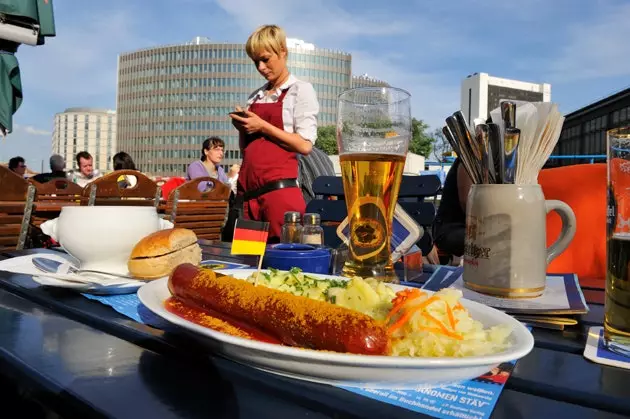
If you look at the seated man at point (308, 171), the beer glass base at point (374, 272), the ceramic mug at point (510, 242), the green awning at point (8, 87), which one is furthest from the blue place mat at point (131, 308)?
the green awning at point (8, 87)

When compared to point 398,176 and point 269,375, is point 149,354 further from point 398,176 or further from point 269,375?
point 398,176

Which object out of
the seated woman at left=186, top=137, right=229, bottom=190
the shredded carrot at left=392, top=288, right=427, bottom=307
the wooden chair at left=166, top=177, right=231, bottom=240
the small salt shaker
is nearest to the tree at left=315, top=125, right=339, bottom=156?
the seated woman at left=186, top=137, right=229, bottom=190

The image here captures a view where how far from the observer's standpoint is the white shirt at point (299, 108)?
8.70 ft

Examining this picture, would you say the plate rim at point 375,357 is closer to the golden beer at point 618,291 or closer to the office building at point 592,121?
the golden beer at point 618,291

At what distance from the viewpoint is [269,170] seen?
2682 millimetres

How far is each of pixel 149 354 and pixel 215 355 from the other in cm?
9

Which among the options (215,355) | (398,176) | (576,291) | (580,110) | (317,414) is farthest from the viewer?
(580,110)

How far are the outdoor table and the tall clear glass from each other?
0.06m

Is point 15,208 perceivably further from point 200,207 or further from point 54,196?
point 54,196

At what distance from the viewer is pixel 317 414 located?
445mm

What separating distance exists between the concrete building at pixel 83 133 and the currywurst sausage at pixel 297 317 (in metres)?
Result: 114

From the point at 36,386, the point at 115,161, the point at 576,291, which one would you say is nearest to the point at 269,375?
the point at 36,386

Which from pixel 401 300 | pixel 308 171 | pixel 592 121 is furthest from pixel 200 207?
pixel 592 121

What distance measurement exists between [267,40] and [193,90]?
265 ft
